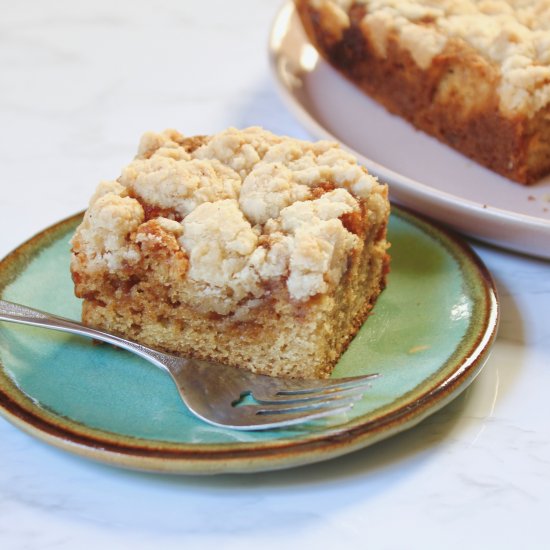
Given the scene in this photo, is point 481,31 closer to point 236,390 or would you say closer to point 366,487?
point 236,390

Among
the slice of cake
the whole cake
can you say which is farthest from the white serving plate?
the slice of cake

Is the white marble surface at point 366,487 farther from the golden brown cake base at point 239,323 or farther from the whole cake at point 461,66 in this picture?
the whole cake at point 461,66

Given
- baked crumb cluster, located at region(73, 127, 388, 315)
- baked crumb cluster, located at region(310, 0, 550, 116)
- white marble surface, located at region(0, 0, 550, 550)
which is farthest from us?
baked crumb cluster, located at region(310, 0, 550, 116)

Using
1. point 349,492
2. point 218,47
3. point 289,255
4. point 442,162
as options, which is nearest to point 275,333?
point 289,255

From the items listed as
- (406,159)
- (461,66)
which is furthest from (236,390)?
(461,66)

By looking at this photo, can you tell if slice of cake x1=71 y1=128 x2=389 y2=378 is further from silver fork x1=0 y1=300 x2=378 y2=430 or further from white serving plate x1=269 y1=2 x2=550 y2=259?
white serving plate x1=269 y1=2 x2=550 y2=259

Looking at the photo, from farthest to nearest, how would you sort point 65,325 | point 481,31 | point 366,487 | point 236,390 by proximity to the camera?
point 481,31 < point 65,325 < point 236,390 < point 366,487

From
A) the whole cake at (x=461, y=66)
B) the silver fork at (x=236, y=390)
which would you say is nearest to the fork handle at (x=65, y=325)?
the silver fork at (x=236, y=390)
